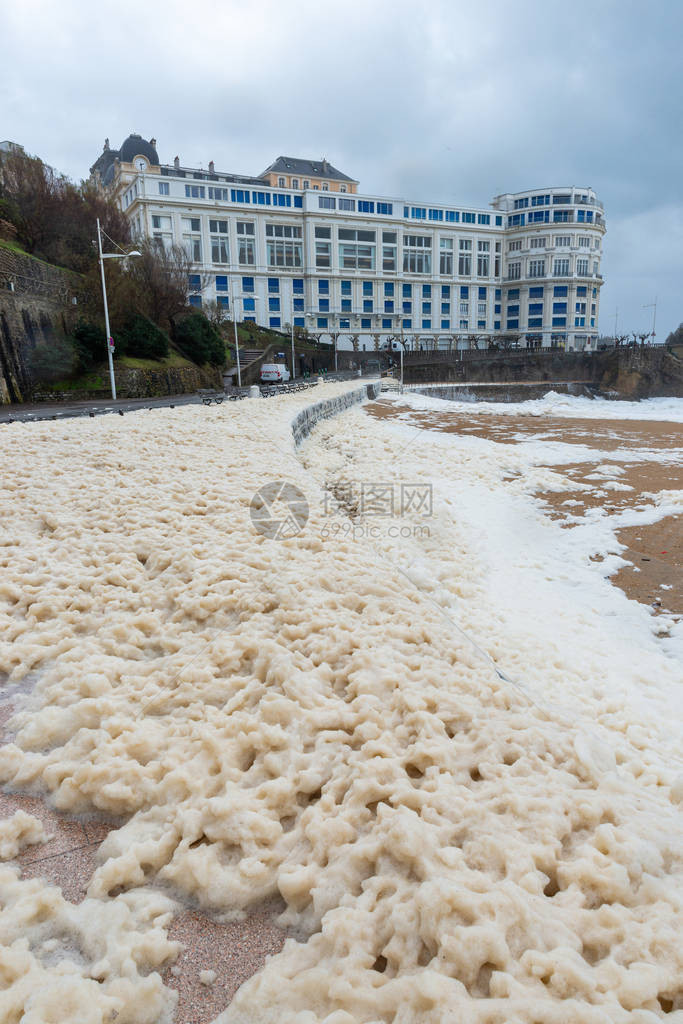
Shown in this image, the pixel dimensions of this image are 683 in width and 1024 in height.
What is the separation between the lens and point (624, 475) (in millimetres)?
15016

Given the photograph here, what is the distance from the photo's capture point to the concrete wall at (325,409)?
65.0 feet

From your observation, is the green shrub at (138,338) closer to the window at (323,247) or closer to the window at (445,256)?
the window at (323,247)

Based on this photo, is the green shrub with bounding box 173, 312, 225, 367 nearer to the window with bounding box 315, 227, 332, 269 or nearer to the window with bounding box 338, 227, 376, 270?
the window with bounding box 315, 227, 332, 269

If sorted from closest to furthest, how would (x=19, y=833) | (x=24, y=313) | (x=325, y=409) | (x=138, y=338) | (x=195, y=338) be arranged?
(x=19, y=833) → (x=24, y=313) → (x=325, y=409) → (x=138, y=338) → (x=195, y=338)

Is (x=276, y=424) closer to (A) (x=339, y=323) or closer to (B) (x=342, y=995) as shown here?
(B) (x=342, y=995)

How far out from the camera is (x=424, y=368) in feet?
195

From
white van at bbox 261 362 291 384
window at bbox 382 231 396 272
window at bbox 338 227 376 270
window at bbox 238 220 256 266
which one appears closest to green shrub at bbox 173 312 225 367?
white van at bbox 261 362 291 384

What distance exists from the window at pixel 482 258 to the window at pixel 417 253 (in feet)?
27.1

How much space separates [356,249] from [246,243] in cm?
1442

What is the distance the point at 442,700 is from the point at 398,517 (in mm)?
7181

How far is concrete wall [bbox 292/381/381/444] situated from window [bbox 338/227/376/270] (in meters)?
43.7

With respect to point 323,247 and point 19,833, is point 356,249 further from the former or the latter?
point 19,833

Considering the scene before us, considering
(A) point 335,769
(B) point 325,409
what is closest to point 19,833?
(A) point 335,769

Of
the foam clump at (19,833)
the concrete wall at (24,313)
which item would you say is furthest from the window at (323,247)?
the foam clump at (19,833)
